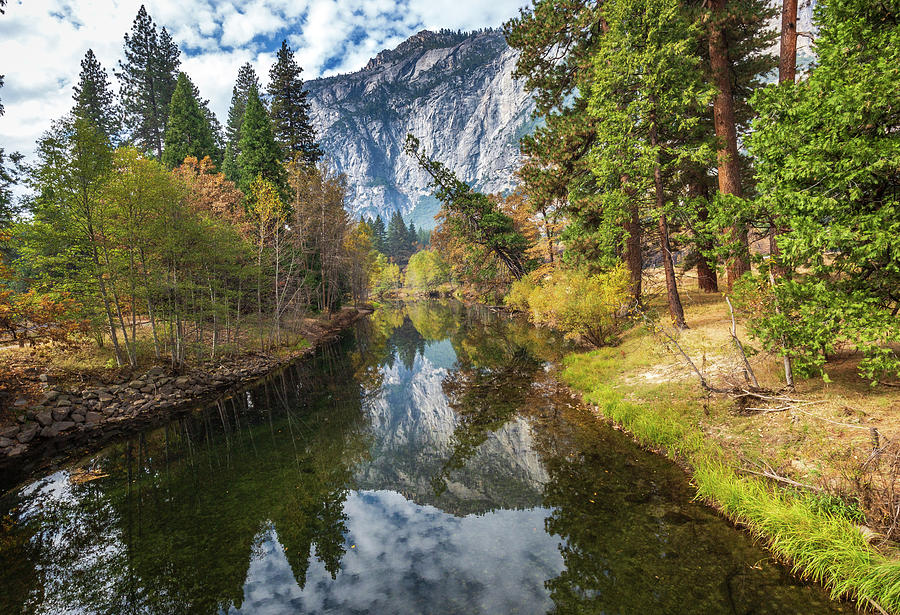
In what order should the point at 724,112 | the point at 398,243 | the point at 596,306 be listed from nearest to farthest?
the point at 724,112 → the point at 596,306 → the point at 398,243

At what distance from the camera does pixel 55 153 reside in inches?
550

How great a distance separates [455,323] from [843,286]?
3239 cm

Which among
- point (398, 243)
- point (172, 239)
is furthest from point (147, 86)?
point (398, 243)

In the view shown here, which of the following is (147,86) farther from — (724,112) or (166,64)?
(724,112)

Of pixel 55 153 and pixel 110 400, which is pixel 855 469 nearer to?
pixel 110 400

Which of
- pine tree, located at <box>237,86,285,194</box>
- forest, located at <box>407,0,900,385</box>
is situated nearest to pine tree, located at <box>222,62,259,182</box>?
pine tree, located at <box>237,86,285,194</box>

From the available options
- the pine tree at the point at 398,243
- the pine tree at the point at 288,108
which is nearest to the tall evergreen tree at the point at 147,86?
the pine tree at the point at 288,108

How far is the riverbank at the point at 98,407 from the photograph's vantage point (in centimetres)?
1151

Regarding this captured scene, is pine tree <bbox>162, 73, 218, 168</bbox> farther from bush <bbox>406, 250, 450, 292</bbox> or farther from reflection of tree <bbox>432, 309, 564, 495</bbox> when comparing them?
bush <bbox>406, 250, 450, 292</bbox>

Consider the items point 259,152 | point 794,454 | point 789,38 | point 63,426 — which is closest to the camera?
point 794,454

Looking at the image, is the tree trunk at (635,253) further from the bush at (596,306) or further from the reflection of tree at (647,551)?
the reflection of tree at (647,551)

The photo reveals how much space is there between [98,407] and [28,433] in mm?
2233

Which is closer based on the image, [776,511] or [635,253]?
[776,511]

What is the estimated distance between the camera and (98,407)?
14.0m
